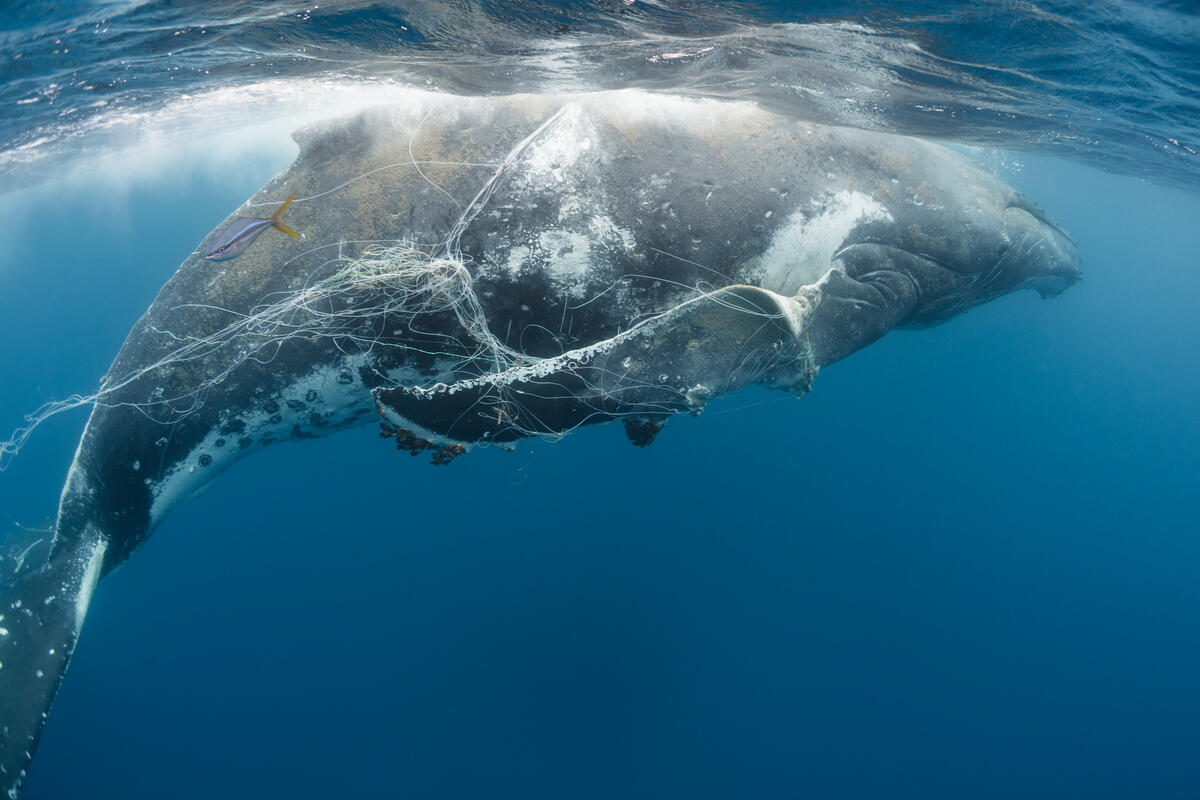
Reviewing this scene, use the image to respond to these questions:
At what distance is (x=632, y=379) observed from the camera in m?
3.87

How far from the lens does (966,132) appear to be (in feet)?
33.6

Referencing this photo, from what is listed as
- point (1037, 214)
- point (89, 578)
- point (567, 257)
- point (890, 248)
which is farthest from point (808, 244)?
point (89, 578)

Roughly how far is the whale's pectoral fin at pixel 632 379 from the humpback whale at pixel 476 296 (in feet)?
0.07

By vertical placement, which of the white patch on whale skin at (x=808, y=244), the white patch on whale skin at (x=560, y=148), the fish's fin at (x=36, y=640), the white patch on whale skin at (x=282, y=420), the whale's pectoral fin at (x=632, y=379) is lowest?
→ the fish's fin at (x=36, y=640)

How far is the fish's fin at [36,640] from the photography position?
4012 mm

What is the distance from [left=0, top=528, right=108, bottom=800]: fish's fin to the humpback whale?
0.05 ft

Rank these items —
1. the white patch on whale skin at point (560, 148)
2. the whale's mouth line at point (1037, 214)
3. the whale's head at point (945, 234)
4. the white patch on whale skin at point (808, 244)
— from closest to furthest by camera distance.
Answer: the white patch on whale skin at point (560, 148)
the white patch on whale skin at point (808, 244)
the whale's head at point (945, 234)
the whale's mouth line at point (1037, 214)

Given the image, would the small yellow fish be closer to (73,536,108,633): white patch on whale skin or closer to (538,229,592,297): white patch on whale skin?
(538,229,592,297): white patch on whale skin

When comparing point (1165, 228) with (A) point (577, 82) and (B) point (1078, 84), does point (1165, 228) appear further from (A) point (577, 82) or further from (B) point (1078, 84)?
(A) point (577, 82)

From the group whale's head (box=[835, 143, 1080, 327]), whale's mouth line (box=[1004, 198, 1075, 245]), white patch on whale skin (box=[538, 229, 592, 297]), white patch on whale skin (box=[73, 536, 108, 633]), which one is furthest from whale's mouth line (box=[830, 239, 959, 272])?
white patch on whale skin (box=[73, 536, 108, 633])

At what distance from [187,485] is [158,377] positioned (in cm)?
105

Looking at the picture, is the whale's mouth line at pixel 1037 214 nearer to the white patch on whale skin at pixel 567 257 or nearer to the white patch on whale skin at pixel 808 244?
the white patch on whale skin at pixel 808 244

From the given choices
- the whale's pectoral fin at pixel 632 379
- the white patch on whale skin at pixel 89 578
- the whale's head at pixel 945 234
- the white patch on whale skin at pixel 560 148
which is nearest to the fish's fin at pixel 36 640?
the white patch on whale skin at pixel 89 578

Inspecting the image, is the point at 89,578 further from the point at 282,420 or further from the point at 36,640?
the point at 282,420
